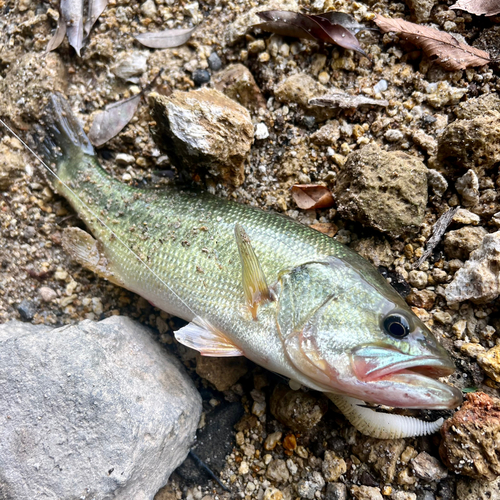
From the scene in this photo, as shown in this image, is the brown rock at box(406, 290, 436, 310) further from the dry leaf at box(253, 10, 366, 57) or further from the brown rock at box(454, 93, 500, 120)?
the dry leaf at box(253, 10, 366, 57)

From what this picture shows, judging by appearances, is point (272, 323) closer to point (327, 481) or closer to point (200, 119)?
point (327, 481)

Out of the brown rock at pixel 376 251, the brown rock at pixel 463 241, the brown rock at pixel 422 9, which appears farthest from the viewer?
the brown rock at pixel 422 9

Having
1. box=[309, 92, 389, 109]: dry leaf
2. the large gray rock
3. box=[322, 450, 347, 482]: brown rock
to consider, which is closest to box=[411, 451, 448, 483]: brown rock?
Result: box=[322, 450, 347, 482]: brown rock

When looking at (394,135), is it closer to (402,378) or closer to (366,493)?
(402,378)

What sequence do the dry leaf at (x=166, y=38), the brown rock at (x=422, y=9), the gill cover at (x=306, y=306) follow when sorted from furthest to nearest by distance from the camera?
the dry leaf at (x=166, y=38)
the brown rock at (x=422, y=9)
the gill cover at (x=306, y=306)

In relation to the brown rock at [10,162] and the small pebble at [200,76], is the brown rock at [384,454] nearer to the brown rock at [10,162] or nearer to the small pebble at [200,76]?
the small pebble at [200,76]

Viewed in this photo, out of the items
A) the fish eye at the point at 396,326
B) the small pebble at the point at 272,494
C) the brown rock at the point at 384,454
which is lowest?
the small pebble at the point at 272,494

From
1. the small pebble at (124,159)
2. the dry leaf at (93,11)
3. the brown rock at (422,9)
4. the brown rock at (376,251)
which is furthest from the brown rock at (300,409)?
the dry leaf at (93,11)

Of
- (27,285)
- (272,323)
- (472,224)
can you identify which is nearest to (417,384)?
(272,323)
